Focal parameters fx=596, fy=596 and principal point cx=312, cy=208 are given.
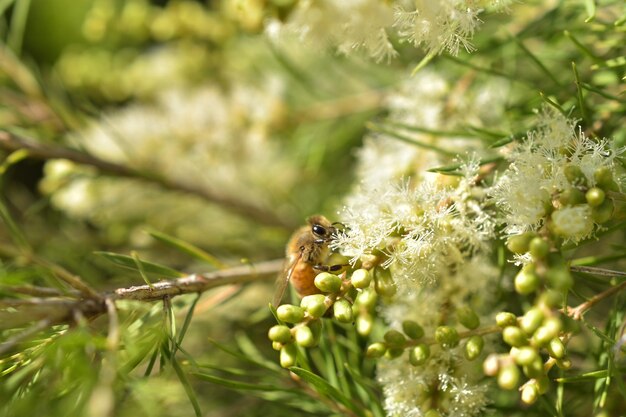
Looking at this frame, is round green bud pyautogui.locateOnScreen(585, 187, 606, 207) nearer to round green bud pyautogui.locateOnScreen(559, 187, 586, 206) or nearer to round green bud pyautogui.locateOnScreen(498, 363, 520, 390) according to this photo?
round green bud pyautogui.locateOnScreen(559, 187, 586, 206)

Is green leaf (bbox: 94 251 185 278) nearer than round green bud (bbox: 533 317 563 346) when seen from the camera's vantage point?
No

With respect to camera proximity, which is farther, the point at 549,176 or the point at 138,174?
the point at 138,174

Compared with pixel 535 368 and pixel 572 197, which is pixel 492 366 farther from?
pixel 572 197

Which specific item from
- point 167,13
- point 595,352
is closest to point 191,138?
point 167,13

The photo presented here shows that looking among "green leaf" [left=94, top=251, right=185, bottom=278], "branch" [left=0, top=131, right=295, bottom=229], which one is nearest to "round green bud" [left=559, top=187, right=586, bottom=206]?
"green leaf" [left=94, top=251, right=185, bottom=278]

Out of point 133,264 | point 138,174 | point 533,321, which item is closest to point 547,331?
point 533,321

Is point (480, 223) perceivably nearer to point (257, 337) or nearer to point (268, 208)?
point (257, 337)
